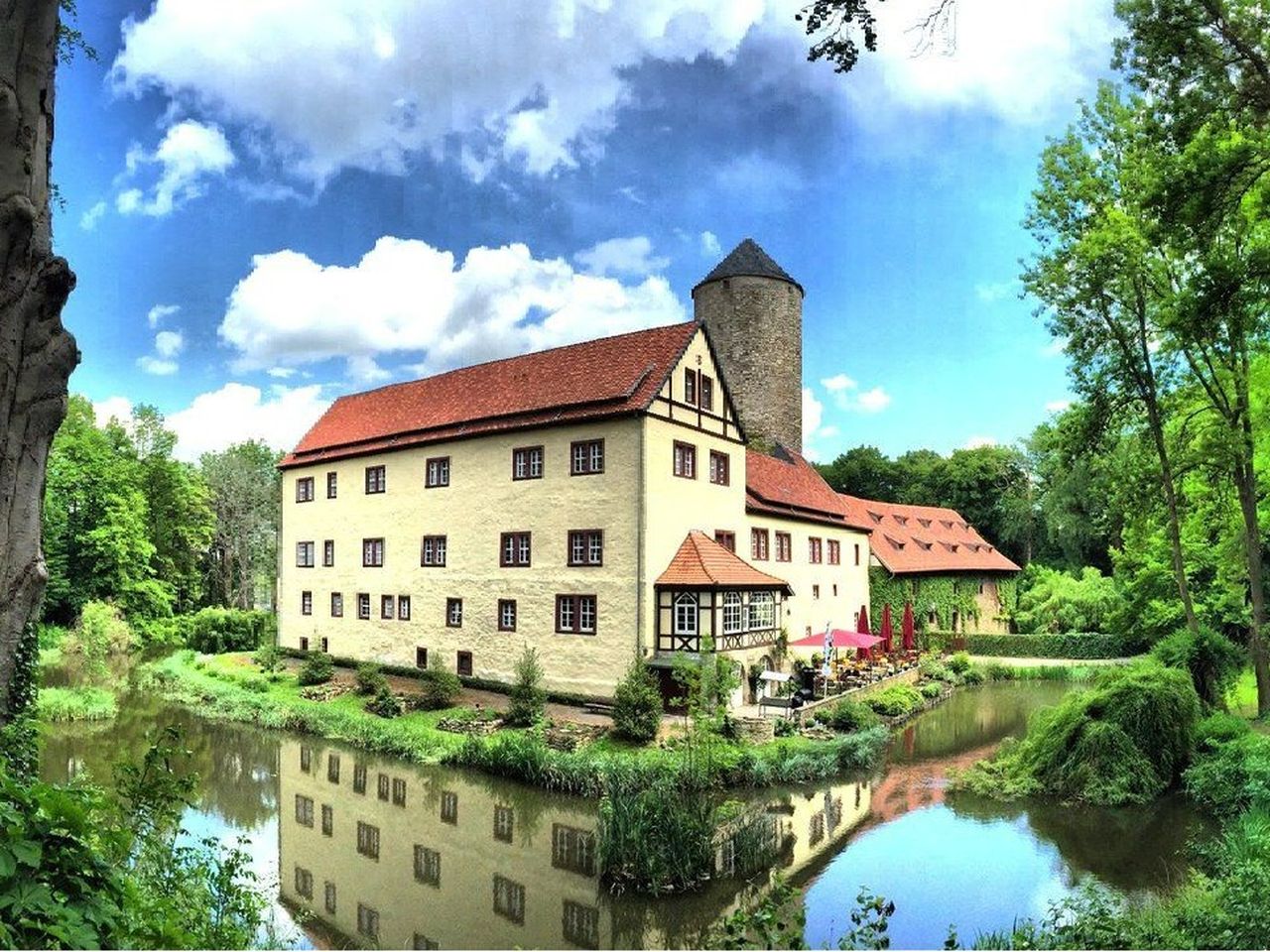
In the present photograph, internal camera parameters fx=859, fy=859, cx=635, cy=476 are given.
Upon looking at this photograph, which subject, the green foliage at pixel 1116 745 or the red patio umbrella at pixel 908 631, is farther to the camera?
the red patio umbrella at pixel 908 631

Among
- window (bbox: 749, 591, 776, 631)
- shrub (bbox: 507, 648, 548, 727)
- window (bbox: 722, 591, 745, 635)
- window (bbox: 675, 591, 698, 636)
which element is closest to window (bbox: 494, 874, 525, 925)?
shrub (bbox: 507, 648, 548, 727)

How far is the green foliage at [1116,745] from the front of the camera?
50.0 feet

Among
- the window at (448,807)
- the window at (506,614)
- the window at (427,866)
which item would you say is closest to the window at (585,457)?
the window at (506,614)

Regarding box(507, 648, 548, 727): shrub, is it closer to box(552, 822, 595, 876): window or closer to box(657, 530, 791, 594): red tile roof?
box(657, 530, 791, 594): red tile roof

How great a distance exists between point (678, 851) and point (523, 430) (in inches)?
549

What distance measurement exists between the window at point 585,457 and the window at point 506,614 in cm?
406

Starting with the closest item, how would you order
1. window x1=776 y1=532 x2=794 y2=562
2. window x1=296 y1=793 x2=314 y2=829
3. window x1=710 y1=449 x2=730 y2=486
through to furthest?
window x1=296 y1=793 x2=314 y2=829, window x1=710 y1=449 x2=730 y2=486, window x1=776 y1=532 x2=794 y2=562

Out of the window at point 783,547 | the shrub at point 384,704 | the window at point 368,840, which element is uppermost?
the window at point 783,547

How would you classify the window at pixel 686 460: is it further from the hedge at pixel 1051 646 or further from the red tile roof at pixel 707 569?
the hedge at pixel 1051 646

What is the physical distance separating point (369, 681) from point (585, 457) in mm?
8382

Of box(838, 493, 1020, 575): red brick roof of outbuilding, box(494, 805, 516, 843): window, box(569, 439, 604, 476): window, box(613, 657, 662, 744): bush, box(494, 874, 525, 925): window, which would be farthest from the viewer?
box(838, 493, 1020, 575): red brick roof of outbuilding

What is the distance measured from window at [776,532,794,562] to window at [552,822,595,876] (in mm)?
15006

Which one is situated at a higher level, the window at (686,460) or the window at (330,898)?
the window at (686,460)

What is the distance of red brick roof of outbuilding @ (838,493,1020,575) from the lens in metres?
36.4
